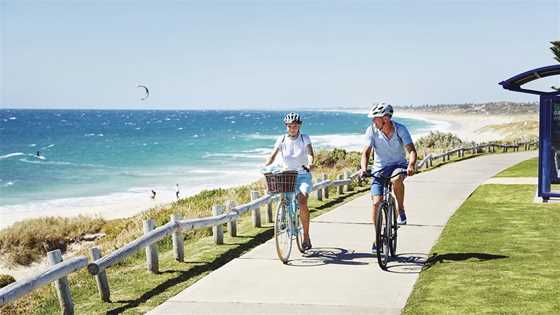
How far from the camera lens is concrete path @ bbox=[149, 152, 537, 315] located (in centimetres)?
730

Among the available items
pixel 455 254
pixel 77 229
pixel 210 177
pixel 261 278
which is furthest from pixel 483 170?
pixel 210 177

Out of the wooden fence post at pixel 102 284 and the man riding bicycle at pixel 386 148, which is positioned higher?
the man riding bicycle at pixel 386 148

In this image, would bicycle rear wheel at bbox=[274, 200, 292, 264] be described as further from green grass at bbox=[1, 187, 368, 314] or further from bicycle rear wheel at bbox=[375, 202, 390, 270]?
bicycle rear wheel at bbox=[375, 202, 390, 270]

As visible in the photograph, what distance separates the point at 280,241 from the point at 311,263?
60cm

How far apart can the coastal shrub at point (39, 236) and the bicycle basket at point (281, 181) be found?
12.8m

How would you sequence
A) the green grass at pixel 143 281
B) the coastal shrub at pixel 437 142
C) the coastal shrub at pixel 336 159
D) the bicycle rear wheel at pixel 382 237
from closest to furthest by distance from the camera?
the green grass at pixel 143 281, the bicycle rear wheel at pixel 382 237, the coastal shrub at pixel 336 159, the coastal shrub at pixel 437 142

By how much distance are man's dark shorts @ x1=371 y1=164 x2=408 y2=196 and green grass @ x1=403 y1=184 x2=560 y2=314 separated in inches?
46.4

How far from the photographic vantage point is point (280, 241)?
980 centimetres

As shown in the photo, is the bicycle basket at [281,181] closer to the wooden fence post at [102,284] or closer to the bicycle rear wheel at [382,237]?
the bicycle rear wheel at [382,237]

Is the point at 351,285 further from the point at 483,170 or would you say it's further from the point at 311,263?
the point at 483,170

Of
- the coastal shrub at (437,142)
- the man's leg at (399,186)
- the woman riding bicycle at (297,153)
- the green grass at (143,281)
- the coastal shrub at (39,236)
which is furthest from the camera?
the coastal shrub at (437,142)

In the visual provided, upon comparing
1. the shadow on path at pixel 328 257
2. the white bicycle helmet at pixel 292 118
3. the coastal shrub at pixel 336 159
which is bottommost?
the coastal shrub at pixel 336 159

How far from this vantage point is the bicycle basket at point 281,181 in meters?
9.03

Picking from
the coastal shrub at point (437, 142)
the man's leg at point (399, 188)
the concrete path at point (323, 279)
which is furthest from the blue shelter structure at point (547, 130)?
the coastal shrub at point (437, 142)
